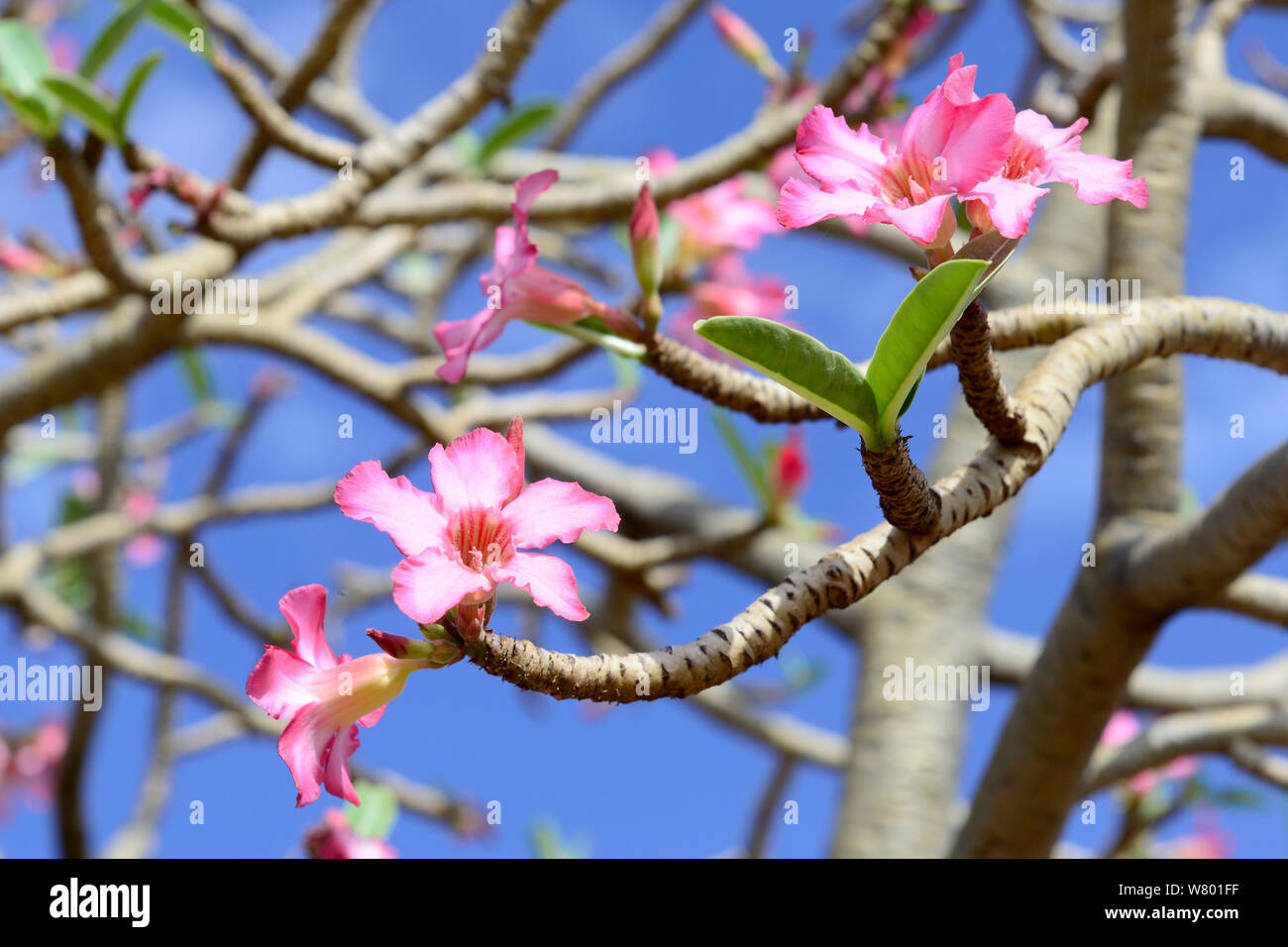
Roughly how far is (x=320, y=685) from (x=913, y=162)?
456 mm

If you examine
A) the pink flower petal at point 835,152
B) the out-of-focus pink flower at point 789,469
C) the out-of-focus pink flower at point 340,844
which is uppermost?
the out-of-focus pink flower at point 789,469

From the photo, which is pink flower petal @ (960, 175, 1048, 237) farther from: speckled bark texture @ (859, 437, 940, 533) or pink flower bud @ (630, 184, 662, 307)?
pink flower bud @ (630, 184, 662, 307)

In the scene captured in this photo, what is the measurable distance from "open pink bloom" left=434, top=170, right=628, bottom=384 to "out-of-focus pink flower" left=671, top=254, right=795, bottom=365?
76 cm

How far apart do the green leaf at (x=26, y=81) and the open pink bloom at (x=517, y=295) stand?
2.81ft

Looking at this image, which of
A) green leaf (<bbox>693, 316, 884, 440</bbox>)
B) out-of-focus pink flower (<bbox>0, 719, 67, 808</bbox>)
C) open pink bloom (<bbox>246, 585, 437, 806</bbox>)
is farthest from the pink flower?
out-of-focus pink flower (<bbox>0, 719, 67, 808</bbox>)

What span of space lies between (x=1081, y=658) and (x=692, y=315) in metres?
0.93

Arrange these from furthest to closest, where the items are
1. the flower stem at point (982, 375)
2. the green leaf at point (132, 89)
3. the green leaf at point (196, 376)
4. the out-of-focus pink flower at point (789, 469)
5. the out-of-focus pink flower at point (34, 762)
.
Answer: the out-of-focus pink flower at point (34, 762), the green leaf at point (196, 376), the out-of-focus pink flower at point (789, 469), the green leaf at point (132, 89), the flower stem at point (982, 375)

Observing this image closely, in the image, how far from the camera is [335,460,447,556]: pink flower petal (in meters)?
0.58

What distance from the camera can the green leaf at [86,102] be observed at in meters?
1.35

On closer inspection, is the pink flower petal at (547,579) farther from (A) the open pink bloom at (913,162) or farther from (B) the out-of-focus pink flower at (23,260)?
(B) the out-of-focus pink flower at (23,260)

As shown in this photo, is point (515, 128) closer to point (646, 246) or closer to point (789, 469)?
point (789, 469)

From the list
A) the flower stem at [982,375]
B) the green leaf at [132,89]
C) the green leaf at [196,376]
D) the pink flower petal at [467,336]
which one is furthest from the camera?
the green leaf at [196,376]

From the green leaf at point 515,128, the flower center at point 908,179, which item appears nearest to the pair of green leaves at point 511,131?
the green leaf at point 515,128

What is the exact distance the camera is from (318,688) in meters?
0.64
